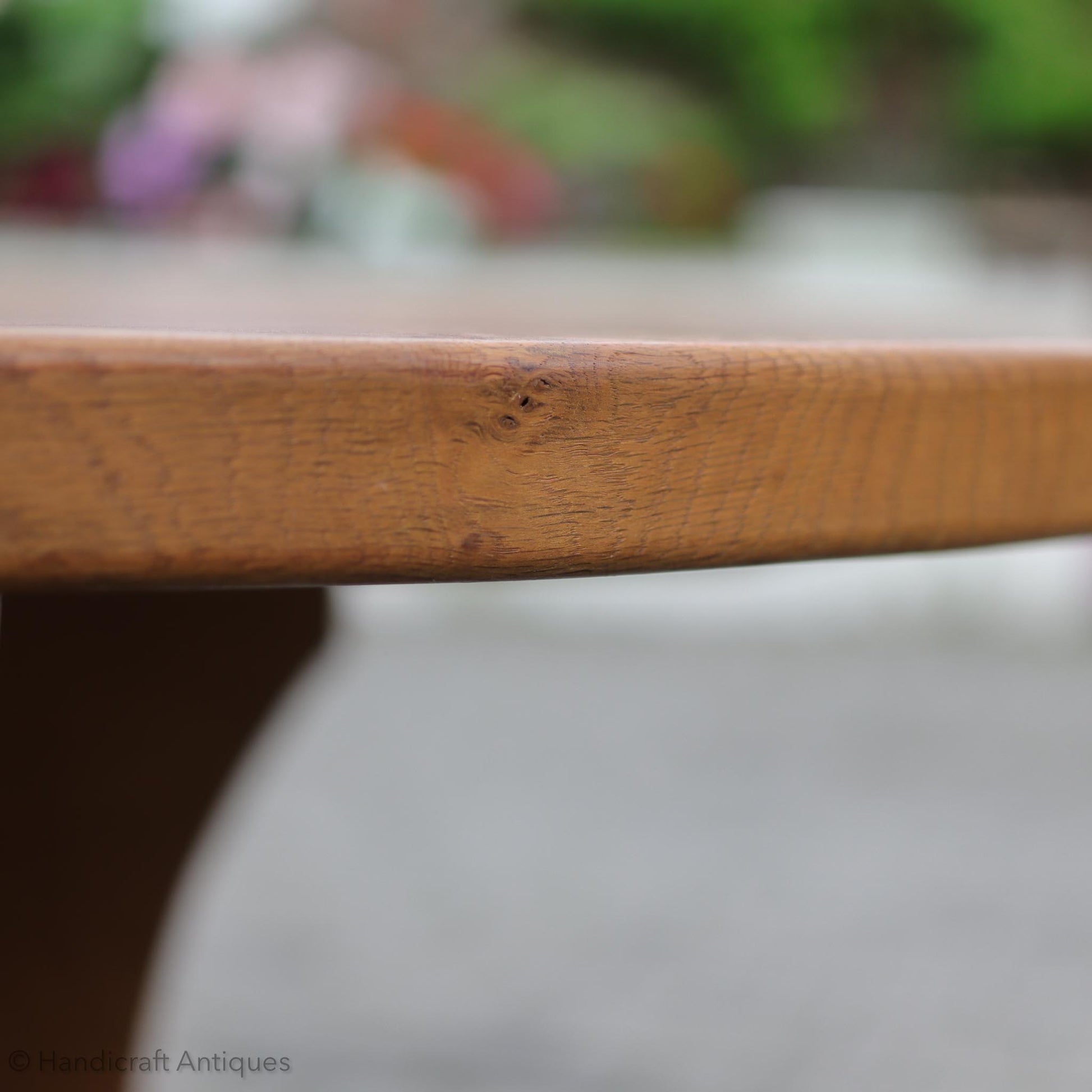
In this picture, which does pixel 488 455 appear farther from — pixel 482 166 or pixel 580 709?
pixel 482 166

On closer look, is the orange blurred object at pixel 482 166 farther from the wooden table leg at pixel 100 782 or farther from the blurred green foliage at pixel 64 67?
the wooden table leg at pixel 100 782

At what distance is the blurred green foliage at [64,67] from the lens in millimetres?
2785

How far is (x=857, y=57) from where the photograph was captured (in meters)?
4.20

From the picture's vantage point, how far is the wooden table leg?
0.41m

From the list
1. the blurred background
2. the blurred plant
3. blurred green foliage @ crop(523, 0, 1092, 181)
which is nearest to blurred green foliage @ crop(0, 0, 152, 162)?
the blurred background

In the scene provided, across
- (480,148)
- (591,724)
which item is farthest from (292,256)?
(480,148)

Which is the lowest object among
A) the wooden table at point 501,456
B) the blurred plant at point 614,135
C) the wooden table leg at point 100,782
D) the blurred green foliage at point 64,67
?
the blurred plant at point 614,135

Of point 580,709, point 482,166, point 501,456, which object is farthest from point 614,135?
point 501,456

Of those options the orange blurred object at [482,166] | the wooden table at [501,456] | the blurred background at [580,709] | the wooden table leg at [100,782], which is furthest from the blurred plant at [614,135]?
the wooden table at [501,456]

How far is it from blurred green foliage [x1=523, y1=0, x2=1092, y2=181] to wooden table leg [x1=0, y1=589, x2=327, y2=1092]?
385cm

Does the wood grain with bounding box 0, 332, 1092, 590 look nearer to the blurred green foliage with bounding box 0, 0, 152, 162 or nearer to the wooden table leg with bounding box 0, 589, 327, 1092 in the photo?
the wooden table leg with bounding box 0, 589, 327, 1092

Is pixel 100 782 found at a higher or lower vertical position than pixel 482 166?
higher

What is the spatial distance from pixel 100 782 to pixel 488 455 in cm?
27

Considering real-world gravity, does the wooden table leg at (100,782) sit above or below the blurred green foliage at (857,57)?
above
